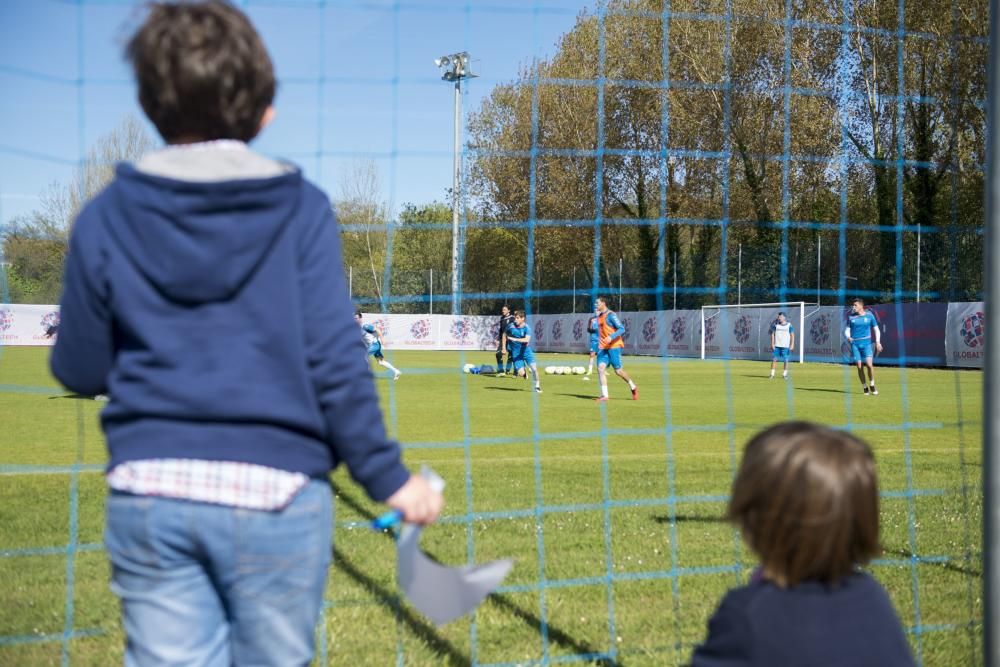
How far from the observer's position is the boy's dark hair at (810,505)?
1.70m

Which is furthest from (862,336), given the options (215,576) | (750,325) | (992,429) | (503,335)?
(215,576)

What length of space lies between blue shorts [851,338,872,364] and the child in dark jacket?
54.7 ft

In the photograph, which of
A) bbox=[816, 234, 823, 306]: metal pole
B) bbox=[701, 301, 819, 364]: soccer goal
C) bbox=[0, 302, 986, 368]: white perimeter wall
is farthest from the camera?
bbox=[701, 301, 819, 364]: soccer goal

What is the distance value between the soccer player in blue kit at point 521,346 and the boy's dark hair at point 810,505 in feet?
46.0

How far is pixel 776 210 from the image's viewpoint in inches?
617

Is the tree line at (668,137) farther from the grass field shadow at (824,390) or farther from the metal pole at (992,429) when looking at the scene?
the grass field shadow at (824,390)

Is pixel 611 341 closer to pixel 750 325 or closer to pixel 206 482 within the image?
pixel 750 325

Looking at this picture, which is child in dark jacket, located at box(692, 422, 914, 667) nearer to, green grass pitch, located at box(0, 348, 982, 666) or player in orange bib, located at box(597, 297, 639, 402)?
green grass pitch, located at box(0, 348, 982, 666)

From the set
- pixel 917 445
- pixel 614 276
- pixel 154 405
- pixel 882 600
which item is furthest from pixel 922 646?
pixel 614 276

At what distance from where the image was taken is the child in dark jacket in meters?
1.65

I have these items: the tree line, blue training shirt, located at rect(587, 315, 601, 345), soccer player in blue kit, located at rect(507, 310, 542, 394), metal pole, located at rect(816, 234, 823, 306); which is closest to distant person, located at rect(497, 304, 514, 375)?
soccer player in blue kit, located at rect(507, 310, 542, 394)

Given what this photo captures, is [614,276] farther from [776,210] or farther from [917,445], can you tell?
[917,445]

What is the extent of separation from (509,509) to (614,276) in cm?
2026

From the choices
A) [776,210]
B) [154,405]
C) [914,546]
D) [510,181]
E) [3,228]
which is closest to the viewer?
[154,405]
